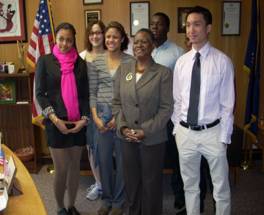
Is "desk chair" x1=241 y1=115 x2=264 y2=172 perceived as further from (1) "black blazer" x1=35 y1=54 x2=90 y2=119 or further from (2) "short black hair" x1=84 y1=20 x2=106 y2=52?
(1) "black blazer" x1=35 y1=54 x2=90 y2=119

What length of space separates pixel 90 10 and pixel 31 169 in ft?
6.12

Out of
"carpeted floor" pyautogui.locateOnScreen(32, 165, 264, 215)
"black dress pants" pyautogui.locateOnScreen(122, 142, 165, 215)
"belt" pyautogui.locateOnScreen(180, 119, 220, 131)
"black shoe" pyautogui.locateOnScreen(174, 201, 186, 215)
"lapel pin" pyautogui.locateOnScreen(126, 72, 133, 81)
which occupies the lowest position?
"carpeted floor" pyautogui.locateOnScreen(32, 165, 264, 215)

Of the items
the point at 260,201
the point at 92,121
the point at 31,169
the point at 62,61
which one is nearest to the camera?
the point at 62,61

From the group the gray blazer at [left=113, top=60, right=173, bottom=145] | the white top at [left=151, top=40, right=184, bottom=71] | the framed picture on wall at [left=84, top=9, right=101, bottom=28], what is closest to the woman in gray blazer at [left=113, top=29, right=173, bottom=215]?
the gray blazer at [left=113, top=60, right=173, bottom=145]

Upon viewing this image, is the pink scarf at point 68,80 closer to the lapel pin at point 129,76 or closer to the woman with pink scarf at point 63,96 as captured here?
the woman with pink scarf at point 63,96

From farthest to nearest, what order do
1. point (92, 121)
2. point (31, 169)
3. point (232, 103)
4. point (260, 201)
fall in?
point (31, 169)
point (260, 201)
point (92, 121)
point (232, 103)

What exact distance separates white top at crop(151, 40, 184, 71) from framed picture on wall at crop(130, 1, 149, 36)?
3.39 feet

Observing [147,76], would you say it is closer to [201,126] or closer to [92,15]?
[201,126]

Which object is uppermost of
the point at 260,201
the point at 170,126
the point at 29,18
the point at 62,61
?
the point at 29,18

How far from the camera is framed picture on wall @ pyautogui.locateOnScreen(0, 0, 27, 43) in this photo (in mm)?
4027

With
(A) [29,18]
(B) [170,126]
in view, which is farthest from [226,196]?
(A) [29,18]

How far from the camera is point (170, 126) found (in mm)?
3059

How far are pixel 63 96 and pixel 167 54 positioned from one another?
958 mm

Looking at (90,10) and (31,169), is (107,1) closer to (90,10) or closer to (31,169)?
(90,10)
